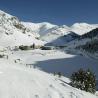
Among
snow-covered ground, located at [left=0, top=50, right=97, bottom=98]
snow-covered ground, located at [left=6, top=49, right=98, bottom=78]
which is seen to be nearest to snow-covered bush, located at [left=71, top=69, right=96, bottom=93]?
snow-covered ground, located at [left=0, top=50, right=97, bottom=98]

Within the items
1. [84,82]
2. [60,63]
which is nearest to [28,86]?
[84,82]

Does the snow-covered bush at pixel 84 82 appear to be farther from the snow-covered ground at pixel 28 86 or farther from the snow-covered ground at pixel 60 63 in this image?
the snow-covered ground at pixel 60 63

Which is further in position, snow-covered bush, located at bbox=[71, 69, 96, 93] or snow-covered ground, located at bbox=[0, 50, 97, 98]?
snow-covered bush, located at bbox=[71, 69, 96, 93]

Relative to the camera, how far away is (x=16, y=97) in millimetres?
24188

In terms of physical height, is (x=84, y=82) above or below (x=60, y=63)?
above

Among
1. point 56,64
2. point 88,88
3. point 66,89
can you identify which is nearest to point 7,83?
point 66,89

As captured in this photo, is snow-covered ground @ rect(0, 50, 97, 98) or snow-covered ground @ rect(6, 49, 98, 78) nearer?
snow-covered ground @ rect(0, 50, 97, 98)

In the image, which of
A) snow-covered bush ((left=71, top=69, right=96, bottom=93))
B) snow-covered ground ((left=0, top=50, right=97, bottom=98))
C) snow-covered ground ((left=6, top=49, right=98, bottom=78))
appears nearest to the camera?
snow-covered ground ((left=0, top=50, right=97, bottom=98))

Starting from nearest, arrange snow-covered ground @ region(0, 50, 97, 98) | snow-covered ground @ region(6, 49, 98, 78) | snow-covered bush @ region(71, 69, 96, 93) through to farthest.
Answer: snow-covered ground @ region(0, 50, 97, 98) < snow-covered bush @ region(71, 69, 96, 93) < snow-covered ground @ region(6, 49, 98, 78)

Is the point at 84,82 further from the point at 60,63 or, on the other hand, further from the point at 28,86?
the point at 60,63

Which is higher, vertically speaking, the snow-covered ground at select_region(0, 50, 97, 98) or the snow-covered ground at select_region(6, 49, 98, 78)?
the snow-covered ground at select_region(0, 50, 97, 98)

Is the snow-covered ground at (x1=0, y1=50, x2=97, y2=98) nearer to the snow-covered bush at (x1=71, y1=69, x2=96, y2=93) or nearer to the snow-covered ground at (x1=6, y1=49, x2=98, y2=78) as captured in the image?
the snow-covered bush at (x1=71, y1=69, x2=96, y2=93)

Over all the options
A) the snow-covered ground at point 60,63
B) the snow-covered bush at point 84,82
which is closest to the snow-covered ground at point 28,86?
the snow-covered bush at point 84,82

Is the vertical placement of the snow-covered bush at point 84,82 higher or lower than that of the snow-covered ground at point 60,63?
higher
